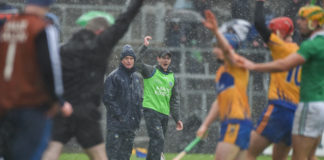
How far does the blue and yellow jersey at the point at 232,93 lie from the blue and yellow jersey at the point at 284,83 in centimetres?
123

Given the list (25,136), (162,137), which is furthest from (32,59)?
(162,137)

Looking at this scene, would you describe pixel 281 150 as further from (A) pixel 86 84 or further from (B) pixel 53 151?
(B) pixel 53 151

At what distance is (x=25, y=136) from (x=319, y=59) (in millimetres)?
3227

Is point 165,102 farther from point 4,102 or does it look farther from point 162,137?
point 4,102

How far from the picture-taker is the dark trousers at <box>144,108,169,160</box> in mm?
10125

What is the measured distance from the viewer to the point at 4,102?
184 inches

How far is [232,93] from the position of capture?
20.2ft

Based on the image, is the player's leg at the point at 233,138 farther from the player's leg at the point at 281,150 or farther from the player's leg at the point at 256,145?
the player's leg at the point at 281,150

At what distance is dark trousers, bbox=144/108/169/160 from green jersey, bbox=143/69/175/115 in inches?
3.6

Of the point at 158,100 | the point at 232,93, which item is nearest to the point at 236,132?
the point at 232,93

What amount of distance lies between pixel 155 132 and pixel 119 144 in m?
0.73

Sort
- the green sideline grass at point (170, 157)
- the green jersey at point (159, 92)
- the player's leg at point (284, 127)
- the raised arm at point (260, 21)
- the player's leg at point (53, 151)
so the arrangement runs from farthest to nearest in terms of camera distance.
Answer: the green sideline grass at point (170, 157) → the green jersey at point (159, 92) → the player's leg at point (284, 127) → the raised arm at point (260, 21) → the player's leg at point (53, 151)

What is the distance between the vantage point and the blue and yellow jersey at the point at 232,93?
614 cm

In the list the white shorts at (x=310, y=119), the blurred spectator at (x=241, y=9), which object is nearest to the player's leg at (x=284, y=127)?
the white shorts at (x=310, y=119)
